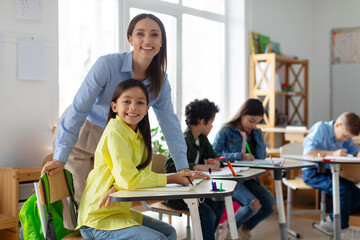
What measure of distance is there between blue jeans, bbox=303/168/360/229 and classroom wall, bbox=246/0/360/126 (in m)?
2.54

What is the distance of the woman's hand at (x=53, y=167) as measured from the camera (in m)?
1.84

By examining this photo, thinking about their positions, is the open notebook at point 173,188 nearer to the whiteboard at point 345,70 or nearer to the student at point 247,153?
the student at point 247,153

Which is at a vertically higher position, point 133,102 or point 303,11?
point 303,11

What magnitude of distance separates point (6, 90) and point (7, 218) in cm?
90

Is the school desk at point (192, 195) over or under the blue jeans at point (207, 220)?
over

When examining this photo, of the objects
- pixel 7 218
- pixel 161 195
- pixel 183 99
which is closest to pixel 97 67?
pixel 161 195

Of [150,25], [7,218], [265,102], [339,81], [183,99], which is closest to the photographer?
[150,25]

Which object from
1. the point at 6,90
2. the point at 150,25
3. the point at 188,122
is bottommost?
the point at 188,122

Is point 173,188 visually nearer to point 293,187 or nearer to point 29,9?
point 29,9

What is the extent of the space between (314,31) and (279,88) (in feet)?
5.41

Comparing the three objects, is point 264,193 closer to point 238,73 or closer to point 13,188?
point 13,188

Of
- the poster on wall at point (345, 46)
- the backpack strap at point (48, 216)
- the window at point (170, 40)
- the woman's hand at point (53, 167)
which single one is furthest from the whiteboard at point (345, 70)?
the backpack strap at point (48, 216)

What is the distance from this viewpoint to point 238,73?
5.40m

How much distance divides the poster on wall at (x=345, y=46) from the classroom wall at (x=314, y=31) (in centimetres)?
7
